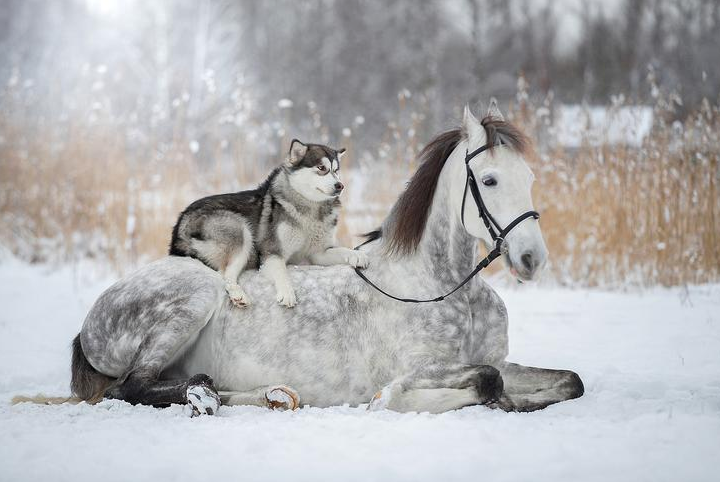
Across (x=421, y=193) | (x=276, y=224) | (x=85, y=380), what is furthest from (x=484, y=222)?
(x=85, y=380)

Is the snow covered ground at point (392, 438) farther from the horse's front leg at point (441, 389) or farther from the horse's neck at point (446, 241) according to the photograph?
the horse's neck at point (446, 241)

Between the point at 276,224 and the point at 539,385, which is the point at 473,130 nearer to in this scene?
the point at 276,224

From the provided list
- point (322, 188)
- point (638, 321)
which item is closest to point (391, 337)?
point (322, 188)

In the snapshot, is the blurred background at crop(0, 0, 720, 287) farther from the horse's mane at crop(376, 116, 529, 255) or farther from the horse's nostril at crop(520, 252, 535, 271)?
the horse's nostril at crop(520, 252, 535, 271)

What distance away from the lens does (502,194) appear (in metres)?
2.97

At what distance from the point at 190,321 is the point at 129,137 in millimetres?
6426

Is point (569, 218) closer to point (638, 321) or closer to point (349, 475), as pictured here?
point (638, 321)

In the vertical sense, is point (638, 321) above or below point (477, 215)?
below

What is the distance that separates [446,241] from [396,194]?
5.03m

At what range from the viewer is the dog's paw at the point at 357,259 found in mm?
3490

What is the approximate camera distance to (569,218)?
7234 millimetres

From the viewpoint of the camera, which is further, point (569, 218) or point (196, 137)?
point (196, 137)

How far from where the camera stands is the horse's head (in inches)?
111

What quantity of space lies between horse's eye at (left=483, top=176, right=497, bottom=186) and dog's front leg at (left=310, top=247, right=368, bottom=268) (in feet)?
2.70
